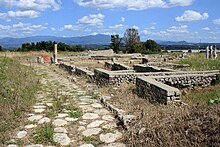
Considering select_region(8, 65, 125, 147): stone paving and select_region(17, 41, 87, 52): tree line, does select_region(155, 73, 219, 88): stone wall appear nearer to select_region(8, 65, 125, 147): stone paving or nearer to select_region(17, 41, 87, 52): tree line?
select_region(8, 65, 125, 147): stone paving

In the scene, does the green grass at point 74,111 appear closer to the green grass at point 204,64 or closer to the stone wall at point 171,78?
the stone wall at point 171,78

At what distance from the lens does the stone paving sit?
181 inches

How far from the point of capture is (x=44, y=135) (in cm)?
480

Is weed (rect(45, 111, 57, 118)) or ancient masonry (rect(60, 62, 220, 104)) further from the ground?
ancient masonry (rect(60, 62, 220, 104))

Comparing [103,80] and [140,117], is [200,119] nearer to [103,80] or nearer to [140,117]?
[140,117]

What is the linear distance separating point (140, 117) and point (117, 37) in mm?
A: 49721

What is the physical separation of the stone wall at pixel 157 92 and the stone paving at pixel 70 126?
1.45 m

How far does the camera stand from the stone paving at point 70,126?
4.59m

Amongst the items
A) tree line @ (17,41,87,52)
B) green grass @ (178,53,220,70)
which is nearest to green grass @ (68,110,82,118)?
green grass @ (178,53,220,70)

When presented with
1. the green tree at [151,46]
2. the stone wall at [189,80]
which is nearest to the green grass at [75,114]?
the stone wall at [189,80]

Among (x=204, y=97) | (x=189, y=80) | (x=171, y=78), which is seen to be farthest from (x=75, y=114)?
(x=189, y=80)

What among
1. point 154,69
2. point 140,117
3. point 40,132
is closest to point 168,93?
point 140,117

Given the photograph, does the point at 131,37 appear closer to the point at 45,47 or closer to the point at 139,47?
the point at 139,47

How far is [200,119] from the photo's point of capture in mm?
4191
